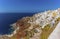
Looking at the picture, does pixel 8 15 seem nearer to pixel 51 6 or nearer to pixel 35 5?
pixel 35 5

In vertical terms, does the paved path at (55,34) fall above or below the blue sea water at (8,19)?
below

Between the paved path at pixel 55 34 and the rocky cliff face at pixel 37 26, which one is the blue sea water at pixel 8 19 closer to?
the rocky cliff face at pixel 37 26

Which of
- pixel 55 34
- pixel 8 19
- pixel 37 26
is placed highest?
pixel 8 19

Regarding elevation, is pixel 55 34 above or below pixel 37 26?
below

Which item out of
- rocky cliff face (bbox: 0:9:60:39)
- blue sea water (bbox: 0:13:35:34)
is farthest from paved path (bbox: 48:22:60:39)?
blue sea water (bbox: 0:13:35:34)

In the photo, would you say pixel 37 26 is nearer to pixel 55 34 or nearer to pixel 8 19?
pixel 55 34

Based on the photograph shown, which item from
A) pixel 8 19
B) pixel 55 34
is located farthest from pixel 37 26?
pixel 8 19

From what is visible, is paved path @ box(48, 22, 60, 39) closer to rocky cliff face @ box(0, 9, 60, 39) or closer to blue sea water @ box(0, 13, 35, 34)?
rocky cliff face @ box(0, 9, 60, 39)

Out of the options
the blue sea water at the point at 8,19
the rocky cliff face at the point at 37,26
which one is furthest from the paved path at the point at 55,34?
the blue sea water at the point at 8,19

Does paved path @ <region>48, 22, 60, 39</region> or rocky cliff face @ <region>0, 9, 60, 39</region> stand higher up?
rocky cliff face @ <region>0, 9, 60, 39</region>

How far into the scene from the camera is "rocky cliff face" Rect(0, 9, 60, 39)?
5.45 ft

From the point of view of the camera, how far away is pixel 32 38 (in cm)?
166

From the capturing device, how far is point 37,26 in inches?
66.7

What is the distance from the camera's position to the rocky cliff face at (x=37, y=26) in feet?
5.45
